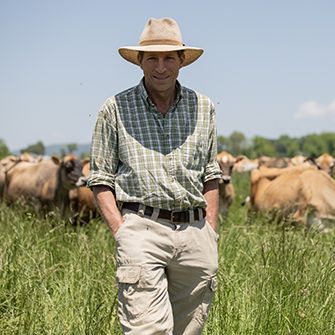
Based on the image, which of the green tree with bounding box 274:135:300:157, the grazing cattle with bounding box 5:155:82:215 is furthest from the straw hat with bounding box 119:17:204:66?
the green tree with bounding box 274:135:300:157

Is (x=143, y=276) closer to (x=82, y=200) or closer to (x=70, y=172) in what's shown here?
(x=82, y=200)

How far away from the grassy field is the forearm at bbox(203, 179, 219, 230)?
0.73m

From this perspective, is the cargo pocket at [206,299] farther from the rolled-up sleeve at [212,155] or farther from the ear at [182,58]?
the ear at [182,58]

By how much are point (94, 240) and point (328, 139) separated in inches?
5687

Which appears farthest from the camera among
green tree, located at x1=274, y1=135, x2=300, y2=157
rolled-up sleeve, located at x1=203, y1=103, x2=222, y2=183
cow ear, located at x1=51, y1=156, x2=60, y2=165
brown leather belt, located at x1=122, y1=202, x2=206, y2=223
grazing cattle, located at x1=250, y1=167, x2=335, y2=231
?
green tree, located at x1=274, y1=135, x2=300, y2=157

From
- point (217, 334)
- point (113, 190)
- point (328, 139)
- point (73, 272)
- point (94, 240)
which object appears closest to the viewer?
point (113, 190)

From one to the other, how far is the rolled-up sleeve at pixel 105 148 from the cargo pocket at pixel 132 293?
50 cm

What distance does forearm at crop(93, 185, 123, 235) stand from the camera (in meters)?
3.65

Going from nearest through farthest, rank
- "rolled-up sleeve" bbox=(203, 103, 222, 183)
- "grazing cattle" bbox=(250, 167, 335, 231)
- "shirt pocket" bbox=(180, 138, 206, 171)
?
"shirt pocket" bbox=(180, 138, 206, 171) → "rolled-up sleeve" bbox=(203, 103, 222, 183) → "grazing cattle" bbox=(250, 167, 335, 231)

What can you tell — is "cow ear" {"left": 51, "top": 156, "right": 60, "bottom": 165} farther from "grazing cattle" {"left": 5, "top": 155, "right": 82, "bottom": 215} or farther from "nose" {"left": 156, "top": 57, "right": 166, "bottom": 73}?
"nose" {"left": 156, "top": 57, "right": 166, "bottom": 73}

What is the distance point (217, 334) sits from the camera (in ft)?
14.5

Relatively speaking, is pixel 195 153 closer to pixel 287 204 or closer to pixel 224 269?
pixel 224 269

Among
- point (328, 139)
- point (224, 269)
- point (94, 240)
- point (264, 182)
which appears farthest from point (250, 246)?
point (328, 139)

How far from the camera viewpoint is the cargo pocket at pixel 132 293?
347 centimetres
